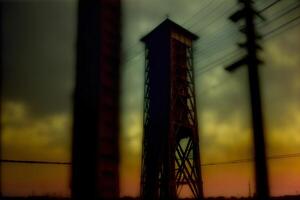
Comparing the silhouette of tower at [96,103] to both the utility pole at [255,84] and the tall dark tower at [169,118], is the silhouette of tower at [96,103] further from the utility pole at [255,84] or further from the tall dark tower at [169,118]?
the tall dark tower at [169,118]

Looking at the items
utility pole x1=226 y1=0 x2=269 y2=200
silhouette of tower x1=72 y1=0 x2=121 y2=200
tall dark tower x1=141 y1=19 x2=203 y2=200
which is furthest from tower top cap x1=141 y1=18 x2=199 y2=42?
silhouette of tower x1=72 y1=0 x2=121 y2=200

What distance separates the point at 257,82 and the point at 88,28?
7.79 meters

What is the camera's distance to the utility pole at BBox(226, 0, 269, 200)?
9602mm

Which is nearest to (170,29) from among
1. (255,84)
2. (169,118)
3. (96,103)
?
(169,118)

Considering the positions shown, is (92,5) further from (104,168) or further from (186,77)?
(186,77)

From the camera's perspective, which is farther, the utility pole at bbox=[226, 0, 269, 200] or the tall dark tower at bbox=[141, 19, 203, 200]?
the tall dark tower at bbox=[141, 19, 203, 200]

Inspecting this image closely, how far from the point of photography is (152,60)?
76.7 ft

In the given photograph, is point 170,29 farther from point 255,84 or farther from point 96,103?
point 96,103

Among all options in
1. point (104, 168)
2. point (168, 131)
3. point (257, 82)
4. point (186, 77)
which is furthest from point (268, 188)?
point (186, 77)

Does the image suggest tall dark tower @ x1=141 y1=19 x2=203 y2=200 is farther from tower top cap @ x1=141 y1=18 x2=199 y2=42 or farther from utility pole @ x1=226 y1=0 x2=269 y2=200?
utility pole @ x1=226 y1=0 x2=269 y2=200

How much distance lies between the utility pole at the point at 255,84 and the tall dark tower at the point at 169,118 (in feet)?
31.8

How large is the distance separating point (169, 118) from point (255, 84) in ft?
35.3

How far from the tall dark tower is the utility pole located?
31.8ft

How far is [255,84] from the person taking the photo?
10.5 m
